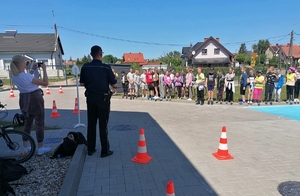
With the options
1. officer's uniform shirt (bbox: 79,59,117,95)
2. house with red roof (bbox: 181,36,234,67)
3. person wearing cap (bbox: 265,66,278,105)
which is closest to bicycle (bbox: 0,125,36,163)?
officer's uniform shirt (bbox: 79,59,117,95)

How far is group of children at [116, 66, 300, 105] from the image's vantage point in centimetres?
1209

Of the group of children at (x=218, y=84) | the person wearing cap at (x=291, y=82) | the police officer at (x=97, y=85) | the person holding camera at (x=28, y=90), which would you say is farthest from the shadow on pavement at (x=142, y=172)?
the person wearing cap at (x=291, y=82)

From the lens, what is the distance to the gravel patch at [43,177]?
3420 mm

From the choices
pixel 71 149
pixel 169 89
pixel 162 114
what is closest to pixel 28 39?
pixel 169 89

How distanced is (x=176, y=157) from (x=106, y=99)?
2.04 m

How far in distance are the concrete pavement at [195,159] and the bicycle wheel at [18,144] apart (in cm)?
119

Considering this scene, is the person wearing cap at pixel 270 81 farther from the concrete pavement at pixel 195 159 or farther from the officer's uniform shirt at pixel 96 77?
the officer's uniform shirt at pixel 96 77

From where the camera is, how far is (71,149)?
476cm

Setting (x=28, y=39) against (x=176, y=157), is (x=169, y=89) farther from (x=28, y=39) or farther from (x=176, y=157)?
(x=28, y=39)

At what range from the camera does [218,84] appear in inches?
491

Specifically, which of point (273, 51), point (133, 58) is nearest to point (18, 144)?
point (133, 58)

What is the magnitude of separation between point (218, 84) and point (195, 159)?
845cm

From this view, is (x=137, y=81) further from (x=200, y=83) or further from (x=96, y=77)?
(x=96, y=77)

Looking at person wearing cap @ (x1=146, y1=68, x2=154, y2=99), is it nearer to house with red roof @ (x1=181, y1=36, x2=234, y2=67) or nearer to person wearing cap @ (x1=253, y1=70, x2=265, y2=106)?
person wearing cap @ (x1=253, y1=70, x2=265, y2=106)
